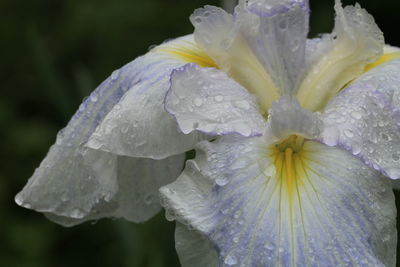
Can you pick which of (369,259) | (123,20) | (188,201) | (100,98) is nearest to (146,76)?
(100,98)

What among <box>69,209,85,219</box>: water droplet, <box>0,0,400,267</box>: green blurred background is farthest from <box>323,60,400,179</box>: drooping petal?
<box>0,0,400,267</box>: green blurred background

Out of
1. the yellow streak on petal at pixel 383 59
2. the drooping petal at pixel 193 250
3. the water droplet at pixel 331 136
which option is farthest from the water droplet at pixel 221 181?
the yellow streak on petal at pixel 383 59

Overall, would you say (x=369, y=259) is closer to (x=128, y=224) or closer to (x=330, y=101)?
(x=330, y=101)

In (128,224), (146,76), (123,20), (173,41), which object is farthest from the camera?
(123,20)

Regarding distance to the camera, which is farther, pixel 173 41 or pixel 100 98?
pixel 173 41

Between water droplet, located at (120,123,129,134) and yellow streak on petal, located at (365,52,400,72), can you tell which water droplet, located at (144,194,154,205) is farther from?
yellow streak on petal, located at (365,52,400,72)

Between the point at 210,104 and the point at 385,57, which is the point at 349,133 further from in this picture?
the point at 385,57

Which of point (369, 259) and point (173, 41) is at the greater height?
point (173, 41)

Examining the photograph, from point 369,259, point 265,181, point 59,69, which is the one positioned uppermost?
point 265,181
